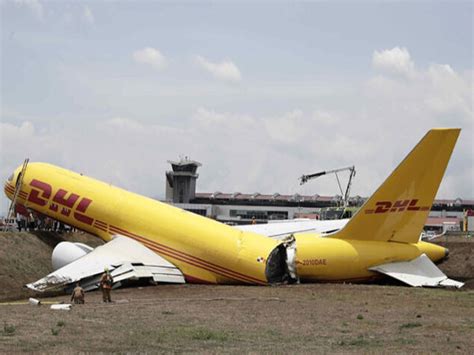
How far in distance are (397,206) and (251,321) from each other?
1472 centimetres

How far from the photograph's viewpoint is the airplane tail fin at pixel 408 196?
36.2 metres

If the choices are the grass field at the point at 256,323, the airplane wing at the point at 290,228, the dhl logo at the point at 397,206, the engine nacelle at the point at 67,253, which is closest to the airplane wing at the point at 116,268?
the engine nacelle at the point at 67,253

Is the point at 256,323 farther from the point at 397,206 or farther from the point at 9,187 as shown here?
the point at 9,187

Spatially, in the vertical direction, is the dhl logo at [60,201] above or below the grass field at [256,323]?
above

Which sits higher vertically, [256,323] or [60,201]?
[60,201]

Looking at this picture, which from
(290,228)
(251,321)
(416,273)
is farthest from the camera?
(290,228)

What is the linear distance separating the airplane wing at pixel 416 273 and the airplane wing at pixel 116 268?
33.2ft

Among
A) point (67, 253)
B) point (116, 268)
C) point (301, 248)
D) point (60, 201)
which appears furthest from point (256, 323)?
point (60, 201)

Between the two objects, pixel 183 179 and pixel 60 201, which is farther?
pixel 183 179

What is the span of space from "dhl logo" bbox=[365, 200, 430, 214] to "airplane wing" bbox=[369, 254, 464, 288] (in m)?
2.42

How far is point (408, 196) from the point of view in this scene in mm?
36688

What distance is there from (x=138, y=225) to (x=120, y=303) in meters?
13.2

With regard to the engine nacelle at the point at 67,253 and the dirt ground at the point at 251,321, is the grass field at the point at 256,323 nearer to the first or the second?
the dirt ground at the point at 251,321

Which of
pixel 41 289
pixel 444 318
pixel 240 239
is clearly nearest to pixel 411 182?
pixel 240 239
